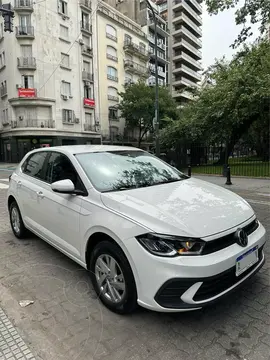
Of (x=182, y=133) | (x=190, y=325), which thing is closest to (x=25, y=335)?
(x=190, y=325)

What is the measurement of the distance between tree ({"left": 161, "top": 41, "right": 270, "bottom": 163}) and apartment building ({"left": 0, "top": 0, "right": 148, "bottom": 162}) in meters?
19.1

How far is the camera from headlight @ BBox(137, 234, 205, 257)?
7.14ft

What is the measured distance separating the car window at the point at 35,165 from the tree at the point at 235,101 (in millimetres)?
10665

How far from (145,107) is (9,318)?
3268 cm

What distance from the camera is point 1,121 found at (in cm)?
3281

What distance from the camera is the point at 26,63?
96.8 ft

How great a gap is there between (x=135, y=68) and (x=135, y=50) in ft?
8.20

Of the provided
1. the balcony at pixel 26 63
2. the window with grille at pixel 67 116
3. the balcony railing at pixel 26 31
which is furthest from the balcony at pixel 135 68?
the balcony at pixel 26 63

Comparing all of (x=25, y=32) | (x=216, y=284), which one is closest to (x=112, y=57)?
(x=25, y=32)

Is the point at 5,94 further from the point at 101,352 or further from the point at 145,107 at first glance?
the point at 101,352

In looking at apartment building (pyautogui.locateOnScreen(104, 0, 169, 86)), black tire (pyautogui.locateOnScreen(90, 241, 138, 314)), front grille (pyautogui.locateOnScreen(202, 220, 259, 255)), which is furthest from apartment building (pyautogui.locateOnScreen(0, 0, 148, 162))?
front grille (pyautogui.locateOnScreen(202, 220, 259, 255))

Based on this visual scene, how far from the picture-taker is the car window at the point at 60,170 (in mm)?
3187

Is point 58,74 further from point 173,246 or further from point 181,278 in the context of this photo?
point 181,278

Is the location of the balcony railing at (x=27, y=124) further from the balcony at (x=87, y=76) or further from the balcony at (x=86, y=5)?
the balcony at (x=86, y=5)
